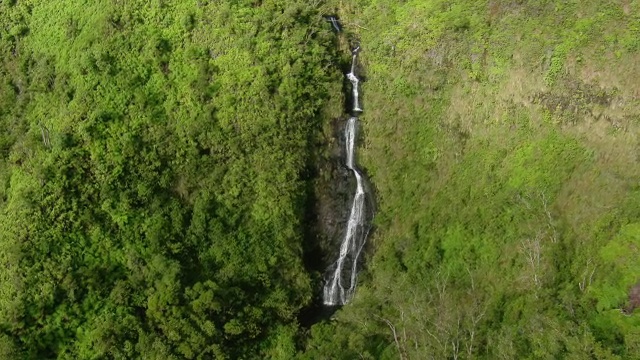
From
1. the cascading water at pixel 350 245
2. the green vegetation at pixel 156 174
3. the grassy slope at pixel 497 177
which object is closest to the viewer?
the grassy slope at pixel 497 177

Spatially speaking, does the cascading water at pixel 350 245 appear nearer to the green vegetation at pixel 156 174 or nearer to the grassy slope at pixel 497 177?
the grassy slope at pixel 497 177

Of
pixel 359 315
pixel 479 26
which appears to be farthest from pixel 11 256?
pixel 479 26

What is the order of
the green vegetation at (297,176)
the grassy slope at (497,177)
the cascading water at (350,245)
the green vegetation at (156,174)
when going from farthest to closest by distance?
1. the cascading water at (350,245)
2. the green vegetation at (156,174)
3. the green vegetation at (297,176)
4. the grassy slope at (497,177)

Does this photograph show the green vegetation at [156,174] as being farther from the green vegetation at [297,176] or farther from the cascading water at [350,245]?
the cascading water at [350,245]

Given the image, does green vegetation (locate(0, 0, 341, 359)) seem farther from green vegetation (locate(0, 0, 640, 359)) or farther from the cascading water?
the cascading water

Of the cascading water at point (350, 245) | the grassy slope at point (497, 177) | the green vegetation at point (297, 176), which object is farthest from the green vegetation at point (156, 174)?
the grassy slope at point (497, 177)

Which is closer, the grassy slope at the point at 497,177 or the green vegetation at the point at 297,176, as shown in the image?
the grassy slope at the point at 497,177

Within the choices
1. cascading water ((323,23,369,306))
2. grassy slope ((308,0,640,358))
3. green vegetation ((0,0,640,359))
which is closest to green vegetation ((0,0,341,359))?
green vegetation ((0,0,640,359))
